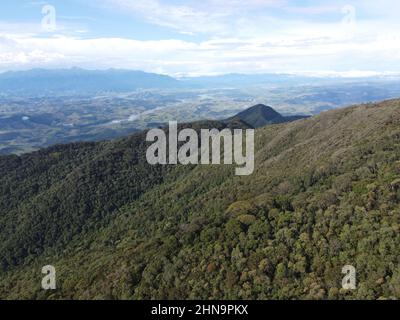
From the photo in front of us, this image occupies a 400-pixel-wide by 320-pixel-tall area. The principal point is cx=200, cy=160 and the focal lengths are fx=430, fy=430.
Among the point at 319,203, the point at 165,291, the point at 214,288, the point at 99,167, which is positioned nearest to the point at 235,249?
the point at 214,288

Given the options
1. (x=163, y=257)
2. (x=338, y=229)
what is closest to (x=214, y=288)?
(x=163, y=257)

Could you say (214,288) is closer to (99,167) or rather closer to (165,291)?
(165,291)

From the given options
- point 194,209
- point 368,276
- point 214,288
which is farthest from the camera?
point 194,209

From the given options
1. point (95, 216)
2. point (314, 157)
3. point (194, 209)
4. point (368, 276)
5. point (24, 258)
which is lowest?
point (24, 258)

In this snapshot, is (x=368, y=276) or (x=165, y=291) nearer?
(x=368, y=276)

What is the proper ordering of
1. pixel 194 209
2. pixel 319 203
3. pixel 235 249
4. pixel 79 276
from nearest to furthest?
pixel 235 249 < pixel 319 203 < pixel 79 276 < pixel 194 209

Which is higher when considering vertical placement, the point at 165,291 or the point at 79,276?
the point at 165,291

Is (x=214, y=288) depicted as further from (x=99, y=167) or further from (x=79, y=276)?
(x=99, y=167)
